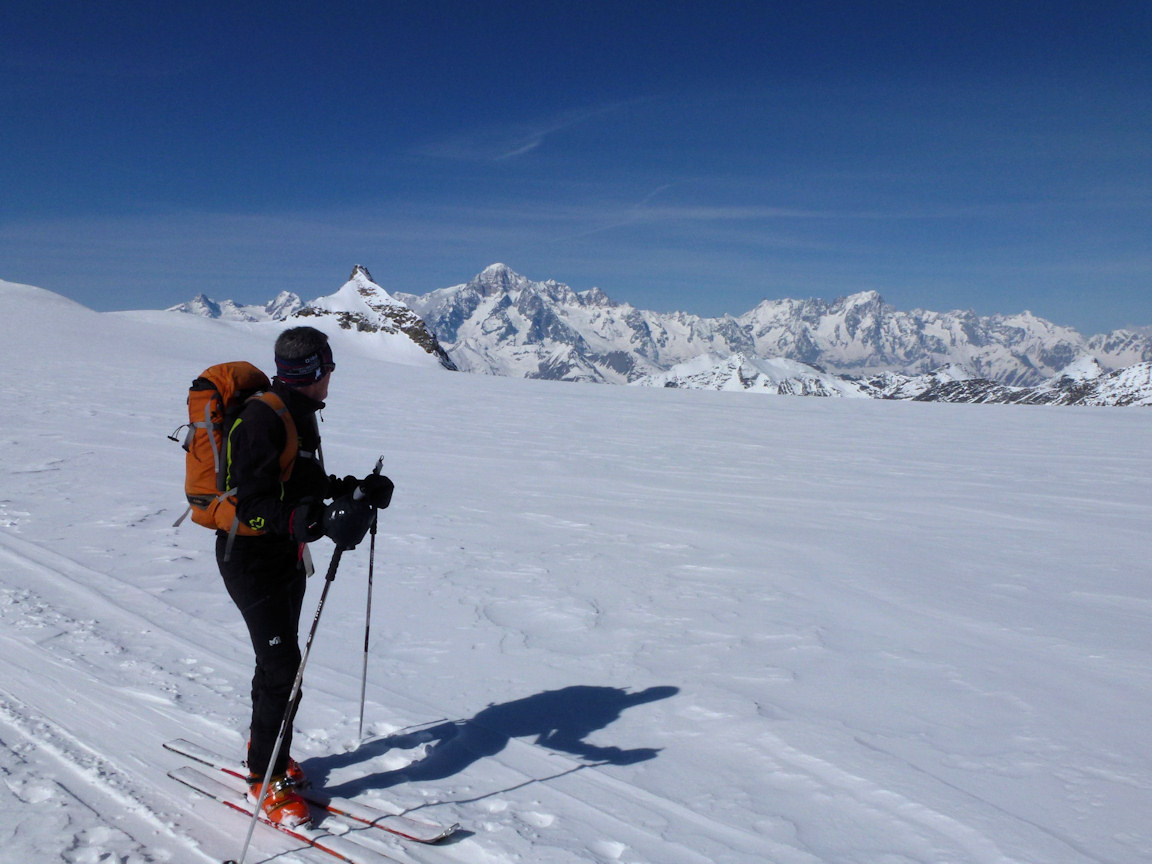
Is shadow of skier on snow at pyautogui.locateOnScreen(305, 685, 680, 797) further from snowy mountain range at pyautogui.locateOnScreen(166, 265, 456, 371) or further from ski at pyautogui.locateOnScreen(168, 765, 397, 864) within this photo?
snowy mountain range at pyautogui.locateOnScreen(166, 265, 456, 371)

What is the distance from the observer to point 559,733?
4.55 metres

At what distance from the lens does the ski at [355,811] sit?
11.4 feet

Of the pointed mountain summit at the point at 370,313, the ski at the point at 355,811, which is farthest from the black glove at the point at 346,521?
the pointed mountain summit at the point at 370,313

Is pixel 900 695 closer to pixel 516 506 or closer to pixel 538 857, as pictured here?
pixel 538 857

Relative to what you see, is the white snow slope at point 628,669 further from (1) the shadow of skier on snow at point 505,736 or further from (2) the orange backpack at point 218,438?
(2) the orange backpack at point 218,438

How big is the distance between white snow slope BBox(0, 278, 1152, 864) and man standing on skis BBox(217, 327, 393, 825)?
1.06ft

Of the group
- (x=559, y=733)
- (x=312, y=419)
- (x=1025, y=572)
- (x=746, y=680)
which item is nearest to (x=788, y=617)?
(x=746, y=680)

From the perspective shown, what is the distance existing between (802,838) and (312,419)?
3.11 metres

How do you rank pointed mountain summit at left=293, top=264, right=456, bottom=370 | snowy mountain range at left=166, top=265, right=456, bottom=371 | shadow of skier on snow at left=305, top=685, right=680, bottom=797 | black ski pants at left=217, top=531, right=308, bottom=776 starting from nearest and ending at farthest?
black ski pants at left=217, top=531, right=308, bottom=776 → shadow of skier on snow at left=305, top=685, right=680, bottom=797 → snowy mountain range at left=166, top=265, right=456, bottom=371 → pointed mountain summit at left=293, top=264, right=456, bottom=370

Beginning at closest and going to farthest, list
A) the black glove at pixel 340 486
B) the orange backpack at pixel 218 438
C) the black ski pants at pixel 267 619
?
the orange backpack at pixel 218 438 < the black ski pants at pixel 267 619 < the black glove at pixel 340 486

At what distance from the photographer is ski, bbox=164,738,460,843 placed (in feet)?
11.4

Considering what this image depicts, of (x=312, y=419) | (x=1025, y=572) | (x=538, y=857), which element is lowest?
(x=538, y=857)

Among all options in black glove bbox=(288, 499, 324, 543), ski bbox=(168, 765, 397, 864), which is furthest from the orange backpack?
ski bbox=(168, 765, 397, 864)

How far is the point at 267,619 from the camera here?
360 centimetres
